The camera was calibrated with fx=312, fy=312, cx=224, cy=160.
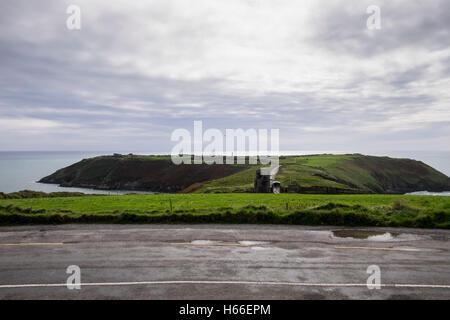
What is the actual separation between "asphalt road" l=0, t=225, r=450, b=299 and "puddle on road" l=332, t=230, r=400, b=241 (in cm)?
5

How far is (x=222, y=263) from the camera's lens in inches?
468

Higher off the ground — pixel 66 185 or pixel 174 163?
pixel 174 163

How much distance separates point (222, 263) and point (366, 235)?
27.9 ft

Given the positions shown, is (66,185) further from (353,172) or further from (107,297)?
(107,297)

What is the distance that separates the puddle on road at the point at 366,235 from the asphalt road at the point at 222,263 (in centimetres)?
5

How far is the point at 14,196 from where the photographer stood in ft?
152

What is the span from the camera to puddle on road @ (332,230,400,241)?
1550 centimetres
